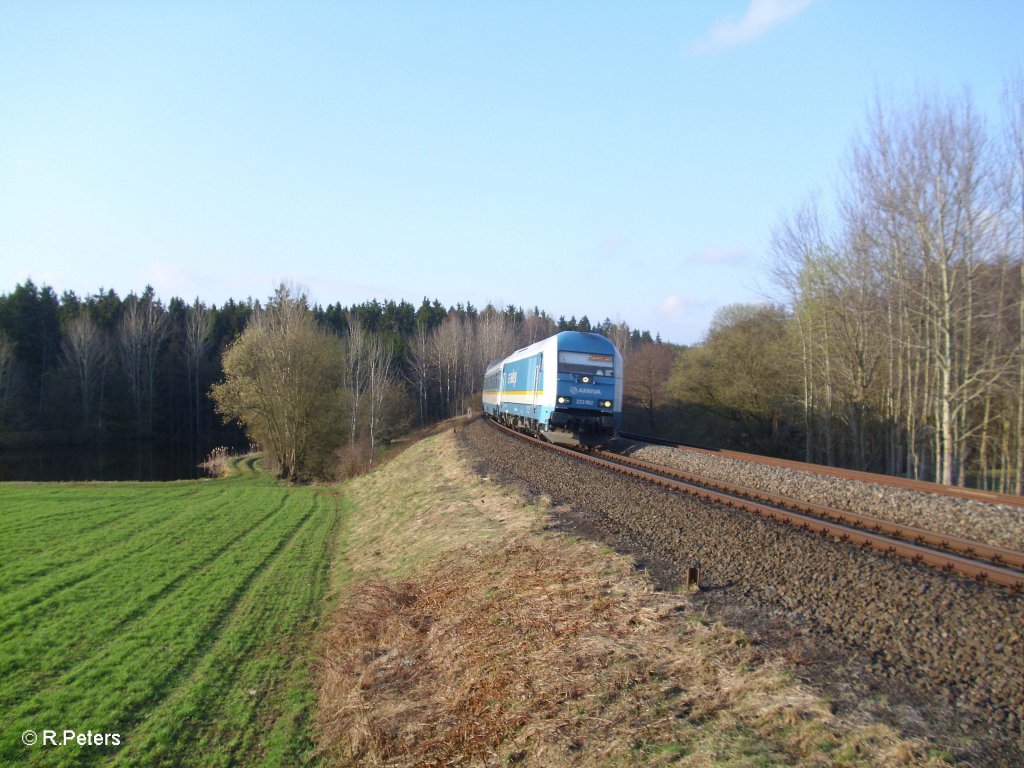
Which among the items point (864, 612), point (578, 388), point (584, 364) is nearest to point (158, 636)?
point (864, 612)

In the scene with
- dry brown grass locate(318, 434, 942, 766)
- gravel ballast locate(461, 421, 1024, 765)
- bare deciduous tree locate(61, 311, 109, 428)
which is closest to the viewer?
dry brown grass locate(318, 434, 942, 766)

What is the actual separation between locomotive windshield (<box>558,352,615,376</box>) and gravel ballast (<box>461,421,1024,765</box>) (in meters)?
10.1

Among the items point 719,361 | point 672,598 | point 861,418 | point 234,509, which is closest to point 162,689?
point 672,598

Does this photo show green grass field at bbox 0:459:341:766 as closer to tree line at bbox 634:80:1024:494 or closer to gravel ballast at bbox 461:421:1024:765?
gravel ballast at bbox 461:421:1024:765

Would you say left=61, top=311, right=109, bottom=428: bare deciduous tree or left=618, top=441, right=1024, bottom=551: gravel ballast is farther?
left=61, top=311, right=109, bottom=428: bare deciduous tree

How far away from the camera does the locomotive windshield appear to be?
1970 centimetres

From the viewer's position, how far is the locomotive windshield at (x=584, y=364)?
64.6 feet

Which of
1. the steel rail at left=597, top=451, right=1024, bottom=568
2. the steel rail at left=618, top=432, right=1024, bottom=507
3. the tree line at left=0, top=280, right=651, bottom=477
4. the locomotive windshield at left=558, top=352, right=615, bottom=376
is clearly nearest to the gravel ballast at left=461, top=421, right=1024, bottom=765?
the steel rail at left=597, top=451, right=1024, bottom=568

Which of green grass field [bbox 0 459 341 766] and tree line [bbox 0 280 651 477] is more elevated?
tree line [bbox 0 280 651 477]

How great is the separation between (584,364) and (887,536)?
11.9 meters

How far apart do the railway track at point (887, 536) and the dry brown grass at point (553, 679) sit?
340cm

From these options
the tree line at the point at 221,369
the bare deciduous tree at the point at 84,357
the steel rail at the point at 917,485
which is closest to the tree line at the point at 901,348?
the steel rail at the point at 917,485

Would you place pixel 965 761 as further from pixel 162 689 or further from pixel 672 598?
pixel 162 689

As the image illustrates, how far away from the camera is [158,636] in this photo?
27.3 ft
